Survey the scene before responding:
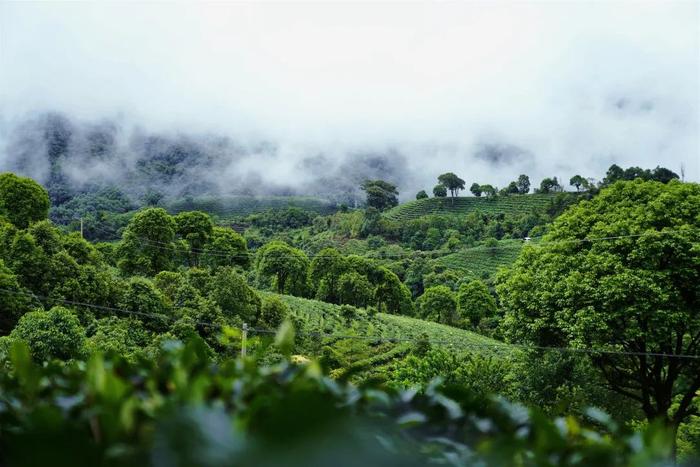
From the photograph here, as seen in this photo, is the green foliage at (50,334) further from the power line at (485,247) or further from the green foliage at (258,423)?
the green foliage at (258,423)

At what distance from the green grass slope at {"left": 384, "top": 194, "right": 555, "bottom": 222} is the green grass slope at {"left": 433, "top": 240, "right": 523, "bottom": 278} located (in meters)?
17.6

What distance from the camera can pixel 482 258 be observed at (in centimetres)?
5819

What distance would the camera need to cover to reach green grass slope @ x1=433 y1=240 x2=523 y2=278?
178ft

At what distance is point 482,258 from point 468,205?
2711cm

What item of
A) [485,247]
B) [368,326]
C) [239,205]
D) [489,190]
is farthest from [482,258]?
[239,205]

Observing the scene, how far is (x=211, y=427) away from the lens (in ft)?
2.66

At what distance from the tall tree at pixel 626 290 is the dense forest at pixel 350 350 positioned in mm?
47

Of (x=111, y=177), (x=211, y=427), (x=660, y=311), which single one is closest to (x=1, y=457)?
(x=211, y=427)

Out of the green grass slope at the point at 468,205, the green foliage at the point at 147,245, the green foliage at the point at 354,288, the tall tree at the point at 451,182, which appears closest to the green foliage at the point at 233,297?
the green foliage at the point at 147,245

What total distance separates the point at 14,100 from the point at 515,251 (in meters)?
143

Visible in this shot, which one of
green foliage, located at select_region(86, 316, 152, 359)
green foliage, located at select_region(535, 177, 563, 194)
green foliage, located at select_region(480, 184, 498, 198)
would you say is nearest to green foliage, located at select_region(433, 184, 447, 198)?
green foliage, located at select_region(480, 184, 498, 198)

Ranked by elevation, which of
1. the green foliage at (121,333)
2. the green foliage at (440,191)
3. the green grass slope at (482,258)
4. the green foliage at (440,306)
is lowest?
the green foliage at (440,306)

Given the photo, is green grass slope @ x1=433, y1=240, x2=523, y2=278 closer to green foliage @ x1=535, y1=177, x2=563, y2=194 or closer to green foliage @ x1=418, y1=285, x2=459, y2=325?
green foliage @ x1=418, y1=285, x2=459, y2=325

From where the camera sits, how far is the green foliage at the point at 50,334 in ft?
53.9
